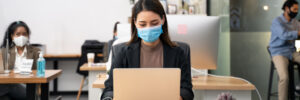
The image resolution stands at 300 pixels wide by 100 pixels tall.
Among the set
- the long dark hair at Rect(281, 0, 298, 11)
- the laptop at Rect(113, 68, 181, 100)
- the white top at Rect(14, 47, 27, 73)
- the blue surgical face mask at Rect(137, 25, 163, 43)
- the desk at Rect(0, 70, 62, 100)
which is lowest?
the desk at Rect(0, 70, 62, 100)

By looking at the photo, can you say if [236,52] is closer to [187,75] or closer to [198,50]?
[198,50]

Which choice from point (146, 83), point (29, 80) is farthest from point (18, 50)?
point (146, 83)

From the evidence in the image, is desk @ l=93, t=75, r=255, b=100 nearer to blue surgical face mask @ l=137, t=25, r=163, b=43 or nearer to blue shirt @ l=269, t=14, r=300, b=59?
blue surgical face mask @ l=137, t=25, r=163, b=43

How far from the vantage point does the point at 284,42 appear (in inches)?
126

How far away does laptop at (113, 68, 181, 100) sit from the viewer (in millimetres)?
1232

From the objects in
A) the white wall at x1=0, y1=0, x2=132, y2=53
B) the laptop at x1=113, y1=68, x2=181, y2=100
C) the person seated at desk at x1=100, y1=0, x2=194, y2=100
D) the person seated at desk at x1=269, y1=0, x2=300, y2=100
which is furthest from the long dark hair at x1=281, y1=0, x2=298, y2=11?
the white wall at x1=0, y1=0, x2=132, y2=53

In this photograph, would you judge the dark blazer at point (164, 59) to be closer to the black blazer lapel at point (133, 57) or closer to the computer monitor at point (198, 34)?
the black blazer lapel at point (133, 57)

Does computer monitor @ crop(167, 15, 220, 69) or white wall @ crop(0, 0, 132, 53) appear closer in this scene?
computer monitor @ crop(167, 15, 220, 69)

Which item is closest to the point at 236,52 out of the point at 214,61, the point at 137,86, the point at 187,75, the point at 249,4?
the point at 249,4

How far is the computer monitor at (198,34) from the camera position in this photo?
6.70ft

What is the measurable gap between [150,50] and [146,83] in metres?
0.50

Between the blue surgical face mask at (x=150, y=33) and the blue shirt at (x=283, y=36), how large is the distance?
163 cm

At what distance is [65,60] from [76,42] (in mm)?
562

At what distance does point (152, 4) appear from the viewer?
1.67 metres
